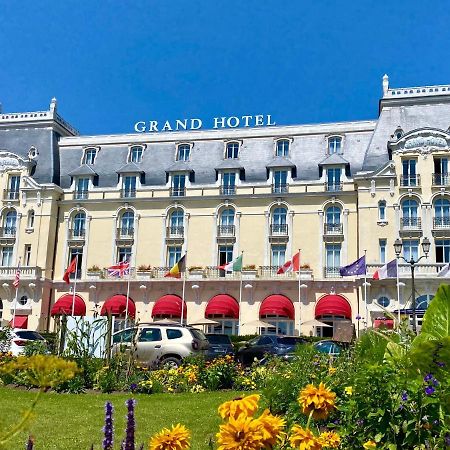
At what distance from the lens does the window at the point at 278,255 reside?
1522 inches

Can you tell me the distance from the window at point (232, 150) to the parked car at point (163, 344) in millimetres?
24432

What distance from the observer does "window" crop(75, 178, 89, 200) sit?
140 ft

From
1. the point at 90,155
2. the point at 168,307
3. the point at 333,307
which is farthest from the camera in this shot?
the point at 90,155

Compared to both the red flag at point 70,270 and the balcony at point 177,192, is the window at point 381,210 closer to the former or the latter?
the balcony at point 177,192

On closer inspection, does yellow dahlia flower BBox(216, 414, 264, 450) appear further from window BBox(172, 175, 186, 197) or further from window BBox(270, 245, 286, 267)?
window BBox(172, 175, 186, 197)

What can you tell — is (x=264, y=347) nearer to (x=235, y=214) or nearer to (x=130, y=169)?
(x=235, y=214)

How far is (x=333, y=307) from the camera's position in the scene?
116 feet

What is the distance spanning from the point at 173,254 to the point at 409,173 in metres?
A: 17.0

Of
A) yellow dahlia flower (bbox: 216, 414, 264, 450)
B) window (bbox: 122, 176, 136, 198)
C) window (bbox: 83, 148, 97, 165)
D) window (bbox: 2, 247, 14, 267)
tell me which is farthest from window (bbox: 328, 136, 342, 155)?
yellow dahlia flower (bbox: 216, 414, 264, 450)

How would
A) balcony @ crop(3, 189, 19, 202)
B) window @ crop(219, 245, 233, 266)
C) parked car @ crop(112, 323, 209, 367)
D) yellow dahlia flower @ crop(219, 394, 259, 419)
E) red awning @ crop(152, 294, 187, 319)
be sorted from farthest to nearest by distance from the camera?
balcony @ crop(3, 189, 19, 202), window @ crop(219, 245, 233, 266), red awning @ crop(152, 294, 187, 319), parked car @ crop(112, 323, 209, 367), yellow dahlia flower @ crop(219, 394, 259, 419)

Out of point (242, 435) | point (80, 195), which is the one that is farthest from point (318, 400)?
point (80, 195)

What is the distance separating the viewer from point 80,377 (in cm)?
1414

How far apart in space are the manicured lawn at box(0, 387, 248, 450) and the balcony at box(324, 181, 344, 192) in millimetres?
26748

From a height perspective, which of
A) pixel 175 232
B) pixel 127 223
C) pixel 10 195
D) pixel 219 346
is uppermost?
pixel 10 195
